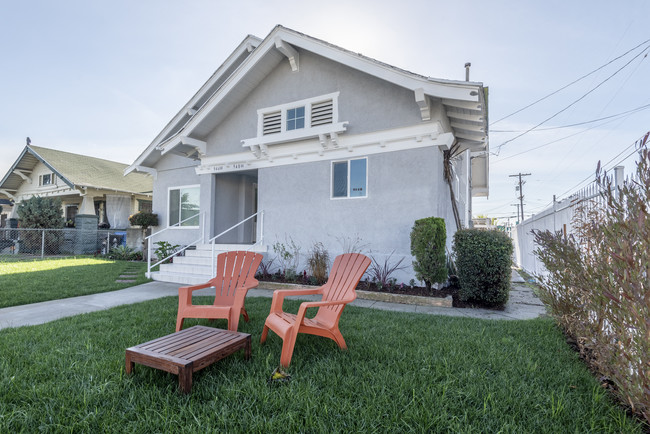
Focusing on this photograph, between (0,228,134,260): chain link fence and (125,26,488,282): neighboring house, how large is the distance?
24.6ft

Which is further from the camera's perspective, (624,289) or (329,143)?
(329,143)

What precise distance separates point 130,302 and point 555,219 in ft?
29.0

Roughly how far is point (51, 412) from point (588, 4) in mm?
13170

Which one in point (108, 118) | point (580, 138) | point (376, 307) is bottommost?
point (376, 307)

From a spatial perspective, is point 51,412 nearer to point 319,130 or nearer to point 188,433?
point 188,433

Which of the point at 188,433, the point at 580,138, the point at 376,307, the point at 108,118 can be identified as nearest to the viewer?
the point at 188,433

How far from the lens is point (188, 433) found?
6.06ft

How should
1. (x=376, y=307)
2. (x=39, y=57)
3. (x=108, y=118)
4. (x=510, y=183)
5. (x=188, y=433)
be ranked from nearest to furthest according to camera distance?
(x=188, y=433), (x=376, y=307), (x=39, y=57), (x=108, y=118), (x=510, y=183)

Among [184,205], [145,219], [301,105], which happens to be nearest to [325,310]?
[301,105]

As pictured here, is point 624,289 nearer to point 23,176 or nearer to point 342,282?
point 342,282

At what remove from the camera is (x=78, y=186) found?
48.8ft

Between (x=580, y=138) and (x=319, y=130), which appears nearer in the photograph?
(x=319, y=130)

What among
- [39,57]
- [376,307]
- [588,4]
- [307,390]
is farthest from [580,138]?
[39,57]

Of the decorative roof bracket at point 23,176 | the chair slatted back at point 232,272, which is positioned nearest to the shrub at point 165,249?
the chair slatted back at point 232,272
